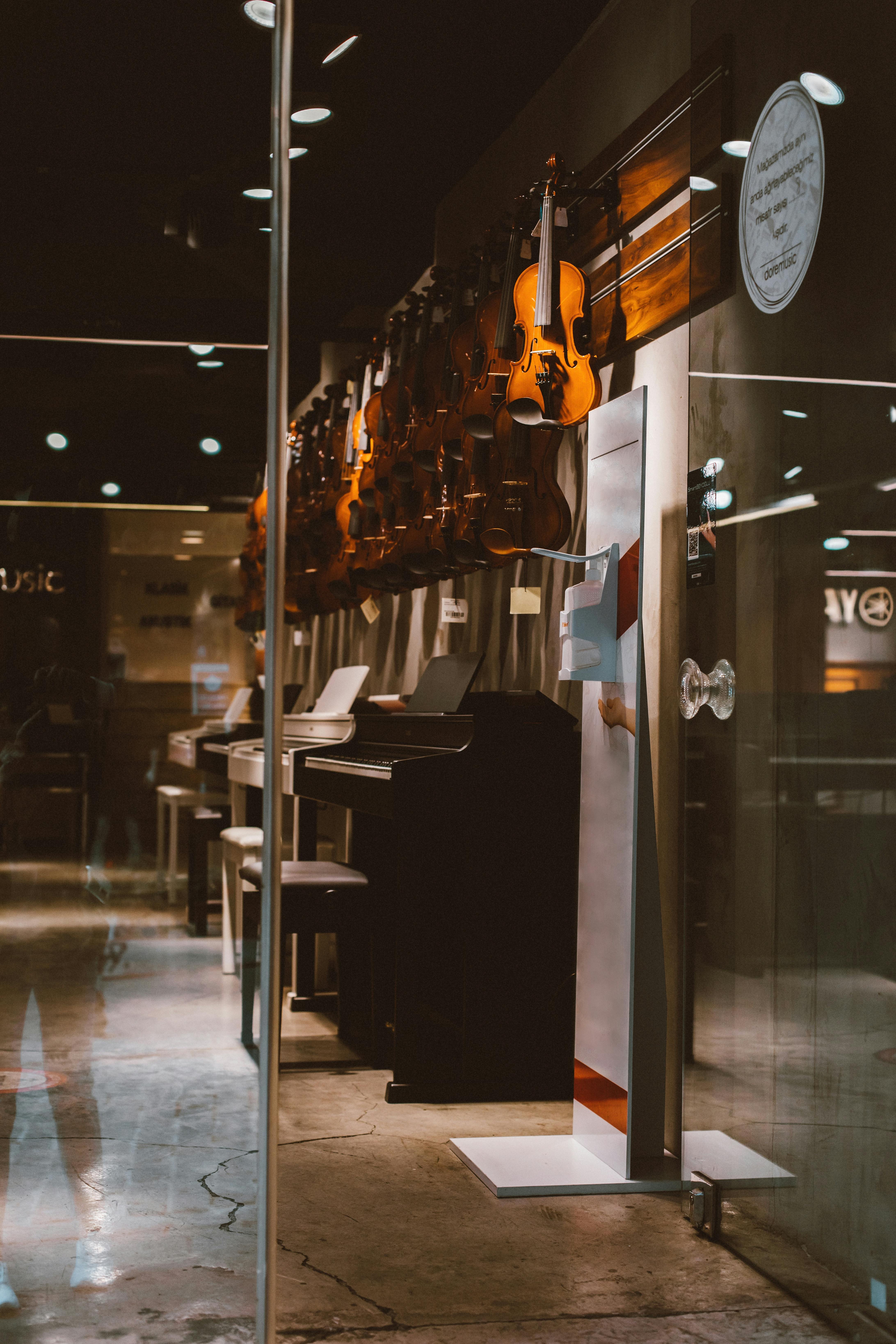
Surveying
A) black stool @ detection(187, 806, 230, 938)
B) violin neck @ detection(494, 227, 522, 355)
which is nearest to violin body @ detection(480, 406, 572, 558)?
violin neck @ detection(494, 227, 522, 355)

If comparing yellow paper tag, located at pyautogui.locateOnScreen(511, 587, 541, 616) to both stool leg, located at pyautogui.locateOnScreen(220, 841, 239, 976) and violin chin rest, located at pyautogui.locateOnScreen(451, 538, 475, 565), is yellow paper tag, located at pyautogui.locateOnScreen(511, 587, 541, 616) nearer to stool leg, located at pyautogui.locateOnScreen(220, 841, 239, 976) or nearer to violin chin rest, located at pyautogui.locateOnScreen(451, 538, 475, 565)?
violin chin rest, located at pyautogui.locateOnScreen(451, 538, 475, 565)

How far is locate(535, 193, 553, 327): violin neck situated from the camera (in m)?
3.17

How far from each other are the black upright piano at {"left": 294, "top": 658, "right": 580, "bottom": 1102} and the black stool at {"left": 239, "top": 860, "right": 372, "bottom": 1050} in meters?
0.27

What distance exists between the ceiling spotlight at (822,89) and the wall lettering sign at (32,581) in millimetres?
2318

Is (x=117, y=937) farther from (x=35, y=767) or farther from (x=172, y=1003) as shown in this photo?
(x=35, y=767)

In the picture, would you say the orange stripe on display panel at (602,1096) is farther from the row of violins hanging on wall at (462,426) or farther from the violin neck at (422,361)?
the violin neck at (422,361)

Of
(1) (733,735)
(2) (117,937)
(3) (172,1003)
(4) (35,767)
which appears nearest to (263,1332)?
(1) (733,735)

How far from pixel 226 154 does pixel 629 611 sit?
1986 mm

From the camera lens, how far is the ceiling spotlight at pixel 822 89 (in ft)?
6.97

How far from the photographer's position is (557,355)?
3283mm

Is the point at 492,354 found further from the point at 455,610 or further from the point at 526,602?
the point at 455,610

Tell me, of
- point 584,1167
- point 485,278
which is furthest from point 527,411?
point 584,1167

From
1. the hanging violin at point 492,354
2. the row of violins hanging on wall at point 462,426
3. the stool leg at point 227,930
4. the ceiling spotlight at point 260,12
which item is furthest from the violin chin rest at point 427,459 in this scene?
the stool leg at point 227,930

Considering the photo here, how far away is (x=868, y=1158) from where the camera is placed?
2012 millimetres
